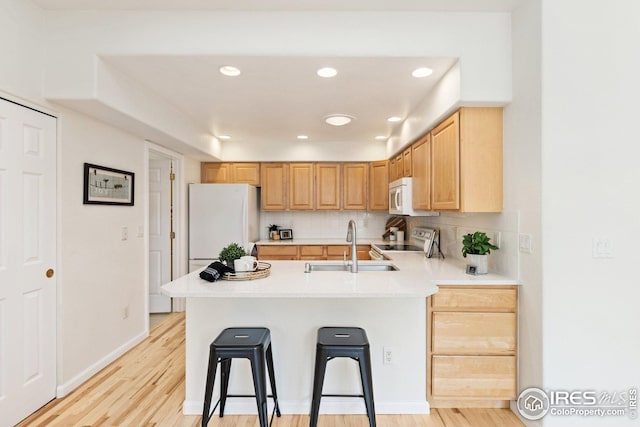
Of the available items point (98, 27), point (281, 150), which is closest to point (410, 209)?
point (281, 150)

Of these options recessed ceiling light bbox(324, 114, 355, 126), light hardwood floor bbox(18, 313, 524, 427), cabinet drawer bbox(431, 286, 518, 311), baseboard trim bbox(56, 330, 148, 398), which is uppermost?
recessed ceiling light bbox(324, 114, 355, 126)

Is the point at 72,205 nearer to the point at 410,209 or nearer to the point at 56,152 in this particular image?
the point at 56,152

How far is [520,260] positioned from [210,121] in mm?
3249

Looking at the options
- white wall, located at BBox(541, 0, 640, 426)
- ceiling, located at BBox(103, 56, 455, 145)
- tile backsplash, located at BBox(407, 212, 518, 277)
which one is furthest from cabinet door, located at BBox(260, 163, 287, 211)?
white wall, located at BBox(541, 0, 640, 426)

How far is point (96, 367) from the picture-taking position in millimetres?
2750

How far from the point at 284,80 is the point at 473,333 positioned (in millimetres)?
2204

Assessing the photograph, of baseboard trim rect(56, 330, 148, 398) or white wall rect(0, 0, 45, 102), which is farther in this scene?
baseboard trim rect(56, 330, 148, 398)

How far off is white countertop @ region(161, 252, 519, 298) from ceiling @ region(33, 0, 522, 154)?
143cm

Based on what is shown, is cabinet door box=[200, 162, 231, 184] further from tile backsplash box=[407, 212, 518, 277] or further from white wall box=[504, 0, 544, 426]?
white wall box=[504, 0, 544, 426]

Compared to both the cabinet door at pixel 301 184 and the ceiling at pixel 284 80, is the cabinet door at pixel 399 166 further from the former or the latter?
the cabinet door at pixel 301 184

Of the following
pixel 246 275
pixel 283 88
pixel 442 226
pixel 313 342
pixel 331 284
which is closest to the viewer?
pixel 331 284

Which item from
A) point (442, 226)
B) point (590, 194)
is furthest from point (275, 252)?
point (590, 194)

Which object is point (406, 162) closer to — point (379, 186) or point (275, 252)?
point (379, 186)

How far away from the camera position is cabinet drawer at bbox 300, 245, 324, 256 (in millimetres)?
4679
